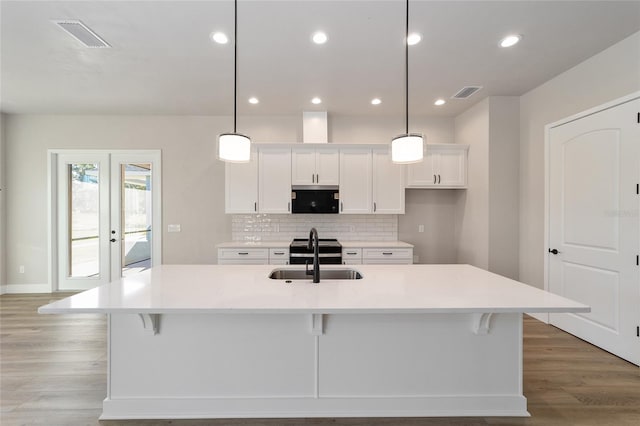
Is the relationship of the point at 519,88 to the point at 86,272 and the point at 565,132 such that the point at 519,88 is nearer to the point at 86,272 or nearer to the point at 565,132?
the point at 565,132

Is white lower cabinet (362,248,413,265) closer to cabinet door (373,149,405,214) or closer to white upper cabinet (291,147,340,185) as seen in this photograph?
cabinet door (373,149,405,214)

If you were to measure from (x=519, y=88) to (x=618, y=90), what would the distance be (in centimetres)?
109

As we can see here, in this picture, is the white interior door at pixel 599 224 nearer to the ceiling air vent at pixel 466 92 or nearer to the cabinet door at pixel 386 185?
the ceiling air vent at pixel 466 92

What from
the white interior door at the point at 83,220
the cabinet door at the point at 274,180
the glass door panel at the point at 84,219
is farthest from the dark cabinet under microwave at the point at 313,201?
the glass door panel at the point at 84,219

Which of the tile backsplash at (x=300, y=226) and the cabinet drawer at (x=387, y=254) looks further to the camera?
the tile backsplash at (x=300, y=226)

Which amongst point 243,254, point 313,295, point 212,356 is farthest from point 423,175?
point 212,356

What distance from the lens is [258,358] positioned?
192 centimetres

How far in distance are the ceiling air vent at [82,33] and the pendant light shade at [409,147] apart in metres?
2.71

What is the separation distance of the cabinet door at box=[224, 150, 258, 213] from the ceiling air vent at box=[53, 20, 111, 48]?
199cm

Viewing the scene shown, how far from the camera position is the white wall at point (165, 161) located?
4.77 meters

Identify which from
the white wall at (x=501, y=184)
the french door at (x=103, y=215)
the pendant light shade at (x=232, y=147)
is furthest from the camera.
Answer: the french door at (x=103, y=215)

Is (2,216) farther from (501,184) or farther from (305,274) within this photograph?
(501,184)

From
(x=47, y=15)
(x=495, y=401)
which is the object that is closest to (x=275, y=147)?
(x=47, y=15)

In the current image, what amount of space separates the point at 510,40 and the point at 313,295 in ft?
9.21
